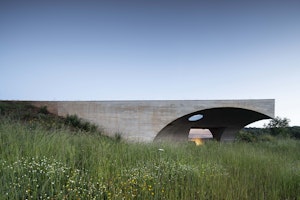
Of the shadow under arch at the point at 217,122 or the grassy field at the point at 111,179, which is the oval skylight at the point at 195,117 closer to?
the shadow under arch at the point at 217,122

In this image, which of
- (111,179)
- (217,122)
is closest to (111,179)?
(111,179)

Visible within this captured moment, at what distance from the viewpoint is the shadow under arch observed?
43.2 ft

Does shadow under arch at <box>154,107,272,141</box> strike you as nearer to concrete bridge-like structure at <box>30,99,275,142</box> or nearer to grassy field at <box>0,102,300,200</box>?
concrete bridge-like structure at <box>30,99,275,142</box>

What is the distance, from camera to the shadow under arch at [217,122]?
43.2 feet

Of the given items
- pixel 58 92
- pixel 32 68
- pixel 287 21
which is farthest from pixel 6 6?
pixel 287 21

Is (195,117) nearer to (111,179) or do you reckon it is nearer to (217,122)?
(217,122)

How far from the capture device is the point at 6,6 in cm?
916

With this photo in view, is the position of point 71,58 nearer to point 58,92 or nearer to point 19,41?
point 19,41

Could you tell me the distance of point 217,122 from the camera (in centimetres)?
1526

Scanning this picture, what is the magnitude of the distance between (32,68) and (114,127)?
6.20m

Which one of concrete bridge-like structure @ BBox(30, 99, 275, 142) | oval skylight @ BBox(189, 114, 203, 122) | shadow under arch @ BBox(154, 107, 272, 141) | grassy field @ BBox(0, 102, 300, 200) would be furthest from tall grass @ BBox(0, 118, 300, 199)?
oval skylight @ BBox(189, 114, 203, 122)

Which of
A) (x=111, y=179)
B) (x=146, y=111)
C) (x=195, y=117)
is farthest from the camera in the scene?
(x=195, y=117)

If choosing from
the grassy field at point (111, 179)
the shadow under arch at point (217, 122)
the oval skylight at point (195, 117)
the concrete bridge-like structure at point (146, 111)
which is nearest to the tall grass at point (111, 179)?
the grassy field at point (111, 179)

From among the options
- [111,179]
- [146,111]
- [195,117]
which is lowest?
[111,179]
